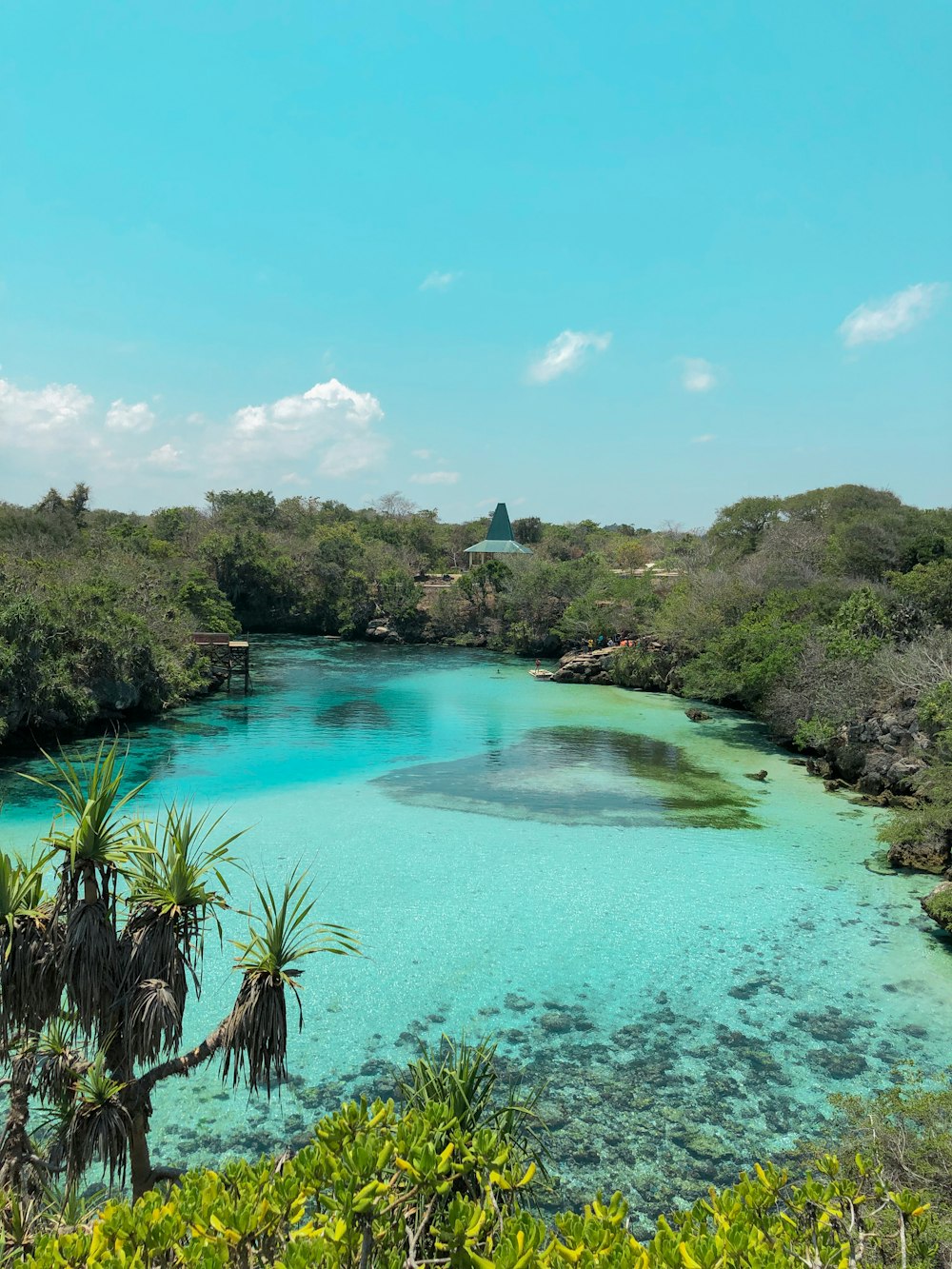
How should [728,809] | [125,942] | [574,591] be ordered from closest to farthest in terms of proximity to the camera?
[125,942] < [728,809] < [574,591]

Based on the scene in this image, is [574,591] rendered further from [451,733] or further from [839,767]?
[839,767]

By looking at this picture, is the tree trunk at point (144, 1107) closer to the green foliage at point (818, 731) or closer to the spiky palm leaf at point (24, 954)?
the spiky palm leaf at point (24, 954)

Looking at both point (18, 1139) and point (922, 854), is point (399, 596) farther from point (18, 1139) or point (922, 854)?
point (18, 1139)

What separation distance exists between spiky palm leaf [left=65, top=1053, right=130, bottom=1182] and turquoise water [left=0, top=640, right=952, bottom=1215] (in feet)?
7.49

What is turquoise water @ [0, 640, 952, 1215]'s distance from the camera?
22.9 feet

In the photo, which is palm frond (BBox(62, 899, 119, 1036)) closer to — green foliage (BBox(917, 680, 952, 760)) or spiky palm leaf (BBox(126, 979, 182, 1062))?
spiky palm leaf (BBox(126, 979, 182, 1062))

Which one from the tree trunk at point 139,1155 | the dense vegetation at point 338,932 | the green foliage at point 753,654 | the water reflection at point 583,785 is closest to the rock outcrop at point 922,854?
the dense vegetation at point 338,932

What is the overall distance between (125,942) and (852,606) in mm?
21462

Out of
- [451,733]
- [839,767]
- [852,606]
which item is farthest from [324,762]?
[852,606]

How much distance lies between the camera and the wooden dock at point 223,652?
30.8 meters

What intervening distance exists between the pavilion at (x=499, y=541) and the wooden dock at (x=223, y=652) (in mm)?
27441

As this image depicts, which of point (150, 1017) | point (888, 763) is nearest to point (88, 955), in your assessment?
point (150, 1017)

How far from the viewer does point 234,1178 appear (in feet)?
11.2

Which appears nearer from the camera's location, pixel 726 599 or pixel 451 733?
pixel 451 733
